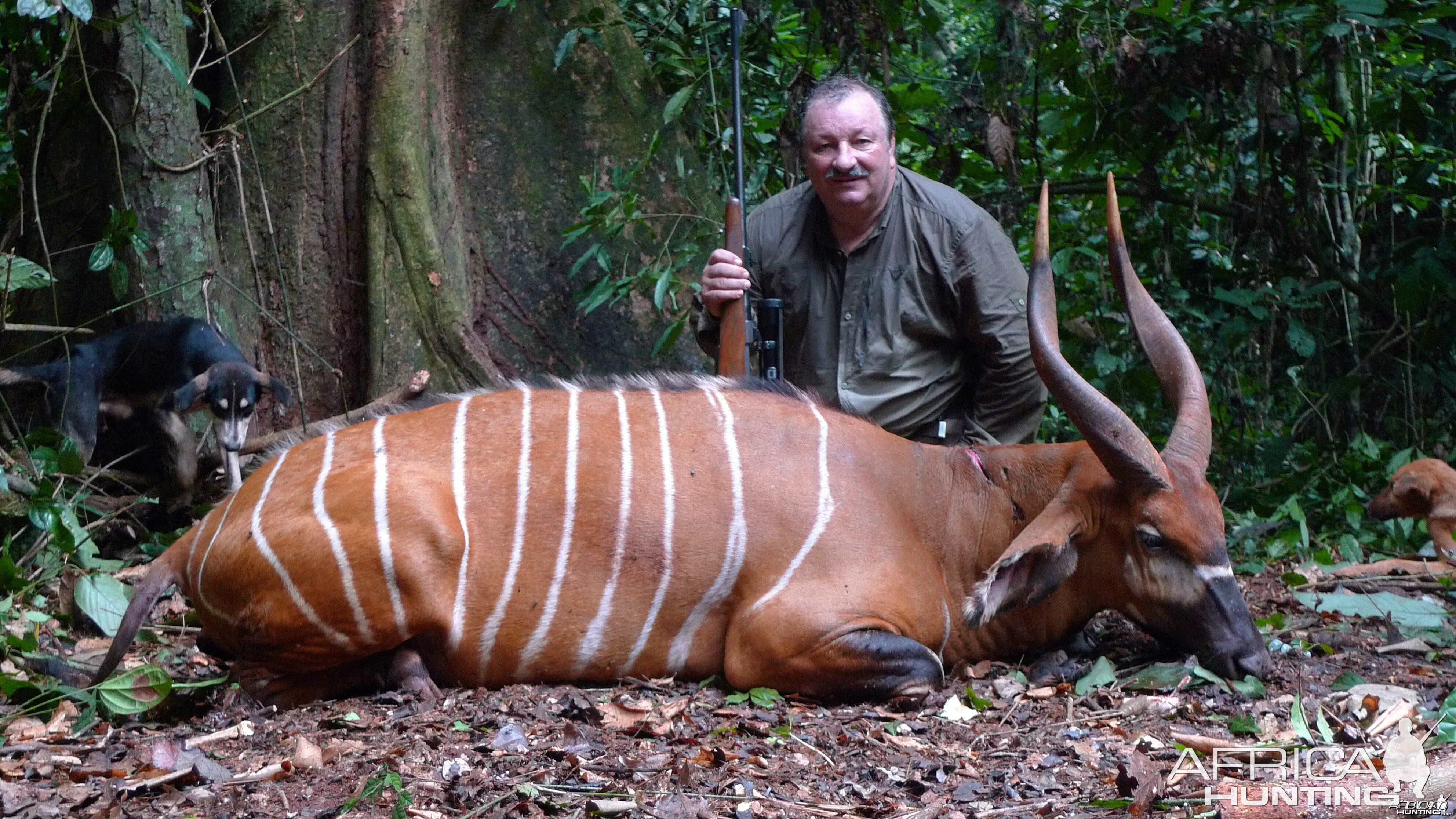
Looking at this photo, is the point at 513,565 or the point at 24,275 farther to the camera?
the point at 24,275

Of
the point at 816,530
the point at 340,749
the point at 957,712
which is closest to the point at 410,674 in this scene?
the point at 340,749

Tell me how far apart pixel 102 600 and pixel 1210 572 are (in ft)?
12.7

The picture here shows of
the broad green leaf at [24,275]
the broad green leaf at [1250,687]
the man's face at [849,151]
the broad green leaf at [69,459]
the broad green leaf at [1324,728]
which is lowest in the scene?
the broad green leaf at [1250,687]

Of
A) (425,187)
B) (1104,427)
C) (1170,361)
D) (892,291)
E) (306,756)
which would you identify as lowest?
(306,756)

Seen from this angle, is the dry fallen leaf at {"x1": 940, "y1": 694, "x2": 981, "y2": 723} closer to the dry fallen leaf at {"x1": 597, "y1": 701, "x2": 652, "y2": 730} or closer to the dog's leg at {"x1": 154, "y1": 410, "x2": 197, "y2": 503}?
the dry fallen leaf at {"x1": 597, "y1": 701, "x2": 652, "y2": 730}

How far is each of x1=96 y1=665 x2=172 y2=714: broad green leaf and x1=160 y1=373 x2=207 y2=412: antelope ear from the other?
2207 millimetres

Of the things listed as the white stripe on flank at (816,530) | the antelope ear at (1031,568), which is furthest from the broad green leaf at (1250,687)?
the white stripe on flank at (816,530)

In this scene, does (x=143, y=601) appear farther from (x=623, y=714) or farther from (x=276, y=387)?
(x=276, y=387)

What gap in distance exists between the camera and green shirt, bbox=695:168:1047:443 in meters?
4.98

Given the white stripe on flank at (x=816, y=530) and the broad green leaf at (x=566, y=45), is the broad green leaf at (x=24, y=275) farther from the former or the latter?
the white stripe on flank at (x=816, y=530)

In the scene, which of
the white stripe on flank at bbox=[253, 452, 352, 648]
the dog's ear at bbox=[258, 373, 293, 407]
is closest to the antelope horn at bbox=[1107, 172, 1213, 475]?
the white stripe on flank at bbox=[253, 452, 352, 648]

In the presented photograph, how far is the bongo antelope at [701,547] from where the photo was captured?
3.84 meters

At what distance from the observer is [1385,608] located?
462cm

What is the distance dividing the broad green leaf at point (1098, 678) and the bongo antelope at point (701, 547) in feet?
0.64
